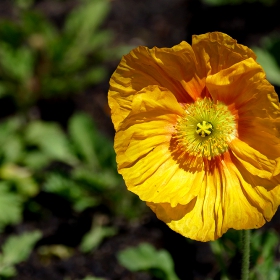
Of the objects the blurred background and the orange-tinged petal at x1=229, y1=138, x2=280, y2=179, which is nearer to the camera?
the orange-tinged petal at x1=229, y1=138, x2=280, y2=179

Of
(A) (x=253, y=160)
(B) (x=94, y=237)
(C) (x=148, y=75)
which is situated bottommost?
(B) (x=94, y=237)

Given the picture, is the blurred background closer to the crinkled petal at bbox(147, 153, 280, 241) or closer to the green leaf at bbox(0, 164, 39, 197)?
the green leaf at bbox(0, 164, 39, 197)

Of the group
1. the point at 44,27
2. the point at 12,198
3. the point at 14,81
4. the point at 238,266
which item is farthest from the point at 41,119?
the point at 238,266

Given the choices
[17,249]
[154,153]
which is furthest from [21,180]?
[154,153]

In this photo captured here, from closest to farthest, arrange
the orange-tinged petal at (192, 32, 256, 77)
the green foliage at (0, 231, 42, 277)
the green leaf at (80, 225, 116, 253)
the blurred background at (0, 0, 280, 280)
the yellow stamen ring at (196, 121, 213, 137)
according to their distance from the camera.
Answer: the orange-tinged petal at (192, 32, 256, 77), the yellow stamen ring at (196, 121, 213, 137), the green foliage at (0, 231, 42, 277), the blurred background at (0, 0, 280, 280), the green leaf at (80, 225, 116, 253)

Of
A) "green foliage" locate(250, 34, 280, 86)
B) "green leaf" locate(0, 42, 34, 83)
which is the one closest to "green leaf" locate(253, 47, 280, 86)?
"green foliage" locate(250, 34, 280, 86)

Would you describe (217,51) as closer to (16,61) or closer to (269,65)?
(269,65)

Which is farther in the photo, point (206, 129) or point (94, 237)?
point (94, 237)
